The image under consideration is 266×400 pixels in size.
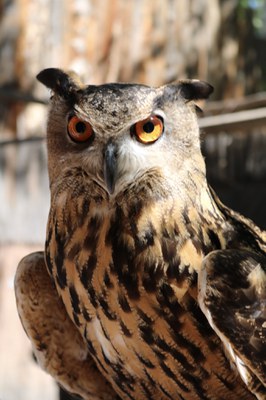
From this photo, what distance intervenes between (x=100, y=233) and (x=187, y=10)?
105 inches

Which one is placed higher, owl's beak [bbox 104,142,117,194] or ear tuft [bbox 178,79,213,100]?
ear tuft [bbox 178,79,213,100]

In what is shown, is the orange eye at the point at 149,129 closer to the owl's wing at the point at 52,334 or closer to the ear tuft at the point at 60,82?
the ear tuft at the point at 60,82

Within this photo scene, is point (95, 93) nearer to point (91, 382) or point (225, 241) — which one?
point (225, 241)

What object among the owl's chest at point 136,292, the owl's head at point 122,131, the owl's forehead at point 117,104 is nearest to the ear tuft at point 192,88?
the owl's head at point 122,131

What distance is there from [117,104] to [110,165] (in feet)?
0.55

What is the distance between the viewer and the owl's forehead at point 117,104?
1945 millimetres

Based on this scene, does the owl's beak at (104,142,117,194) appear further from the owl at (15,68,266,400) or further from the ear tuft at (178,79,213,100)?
the ear tuft at (178,79,213,100)

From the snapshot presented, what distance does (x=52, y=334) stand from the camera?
2.40 meters

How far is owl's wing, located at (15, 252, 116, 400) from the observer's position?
237 cm

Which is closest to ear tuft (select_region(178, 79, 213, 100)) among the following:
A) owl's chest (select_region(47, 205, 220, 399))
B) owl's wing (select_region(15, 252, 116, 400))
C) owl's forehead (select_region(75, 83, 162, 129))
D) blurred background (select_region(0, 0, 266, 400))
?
owl's forehead (select_region(75, 83, 162, 129))

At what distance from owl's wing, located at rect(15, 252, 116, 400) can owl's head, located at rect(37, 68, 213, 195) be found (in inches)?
13.5

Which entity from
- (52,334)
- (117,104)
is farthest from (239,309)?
(52,334)

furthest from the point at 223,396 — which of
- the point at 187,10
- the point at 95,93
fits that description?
the point at 187,10

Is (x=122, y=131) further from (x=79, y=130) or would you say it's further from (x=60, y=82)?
(x=60, y=82)
